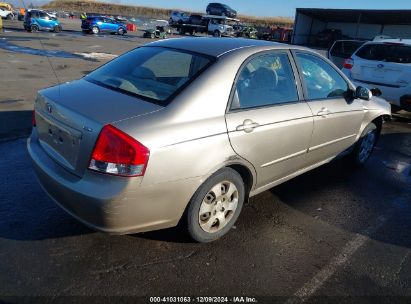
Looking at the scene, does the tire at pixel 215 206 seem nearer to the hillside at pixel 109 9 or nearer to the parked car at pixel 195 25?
the parked car at pixel 195 25

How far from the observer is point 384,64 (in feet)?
Answer: 24.7

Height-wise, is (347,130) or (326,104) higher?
(326,104)

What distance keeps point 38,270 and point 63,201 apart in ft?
1.74

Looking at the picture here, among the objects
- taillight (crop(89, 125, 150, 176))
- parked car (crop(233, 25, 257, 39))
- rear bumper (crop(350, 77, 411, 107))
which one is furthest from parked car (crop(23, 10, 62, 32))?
taillight (crop(89, 125, 150, 176))

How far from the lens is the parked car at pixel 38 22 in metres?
27.0

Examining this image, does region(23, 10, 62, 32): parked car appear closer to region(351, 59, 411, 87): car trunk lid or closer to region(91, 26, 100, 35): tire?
region(91, 26, 100, 35): tire

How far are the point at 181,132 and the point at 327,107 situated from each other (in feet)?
6.70

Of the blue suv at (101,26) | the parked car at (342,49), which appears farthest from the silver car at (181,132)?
the blue suv at (101,26)

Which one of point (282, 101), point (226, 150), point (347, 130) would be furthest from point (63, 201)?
point (347, 130)

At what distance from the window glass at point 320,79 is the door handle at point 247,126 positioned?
3.38ft

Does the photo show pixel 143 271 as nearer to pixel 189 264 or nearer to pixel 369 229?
pixel 189 264

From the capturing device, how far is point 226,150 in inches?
114

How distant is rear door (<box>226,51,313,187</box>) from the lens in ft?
10.0

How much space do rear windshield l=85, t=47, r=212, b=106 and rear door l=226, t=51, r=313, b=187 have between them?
440 millimetres
